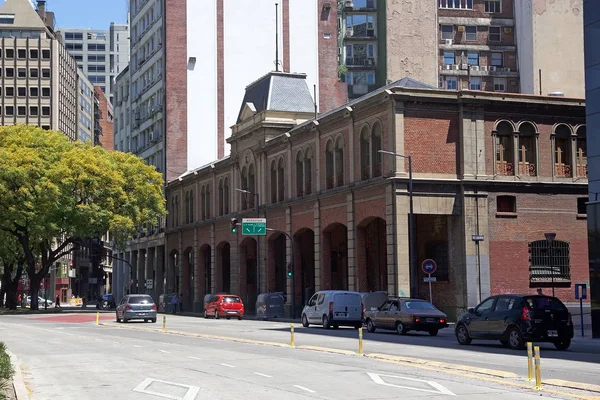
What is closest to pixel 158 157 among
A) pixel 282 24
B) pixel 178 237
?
pixel 178 237

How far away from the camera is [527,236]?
4953cm

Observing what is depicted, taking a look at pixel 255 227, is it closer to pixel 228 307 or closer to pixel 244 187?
pixel 228 307

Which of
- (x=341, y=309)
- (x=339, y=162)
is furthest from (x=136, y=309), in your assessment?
(x=341, y=309)

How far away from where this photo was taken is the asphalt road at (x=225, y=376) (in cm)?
1655

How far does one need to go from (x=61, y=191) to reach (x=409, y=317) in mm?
38709

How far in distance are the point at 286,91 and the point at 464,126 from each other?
879 inches

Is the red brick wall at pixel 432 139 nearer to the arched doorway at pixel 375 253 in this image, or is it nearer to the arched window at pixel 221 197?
the arched doorway at pixel 375 253

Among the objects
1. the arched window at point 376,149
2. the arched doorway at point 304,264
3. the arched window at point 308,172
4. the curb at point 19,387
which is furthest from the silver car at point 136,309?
the curb at point 19,387

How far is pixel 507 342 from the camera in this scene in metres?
29.3

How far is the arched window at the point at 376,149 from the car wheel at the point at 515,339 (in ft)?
72.2

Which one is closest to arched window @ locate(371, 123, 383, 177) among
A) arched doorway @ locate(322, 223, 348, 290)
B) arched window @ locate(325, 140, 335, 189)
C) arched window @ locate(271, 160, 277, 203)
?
arched window @ locate(325, 140, 335, 189)

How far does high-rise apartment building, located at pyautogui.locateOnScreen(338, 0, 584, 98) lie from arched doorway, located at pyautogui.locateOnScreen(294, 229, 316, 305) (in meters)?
30.7

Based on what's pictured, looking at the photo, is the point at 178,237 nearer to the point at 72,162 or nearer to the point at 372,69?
the point at 72,162

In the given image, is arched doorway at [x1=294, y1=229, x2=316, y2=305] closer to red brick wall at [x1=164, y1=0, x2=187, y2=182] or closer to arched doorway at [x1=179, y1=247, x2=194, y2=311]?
arched doorway at [x1=179, y1=247, x2=194, y2=311]
